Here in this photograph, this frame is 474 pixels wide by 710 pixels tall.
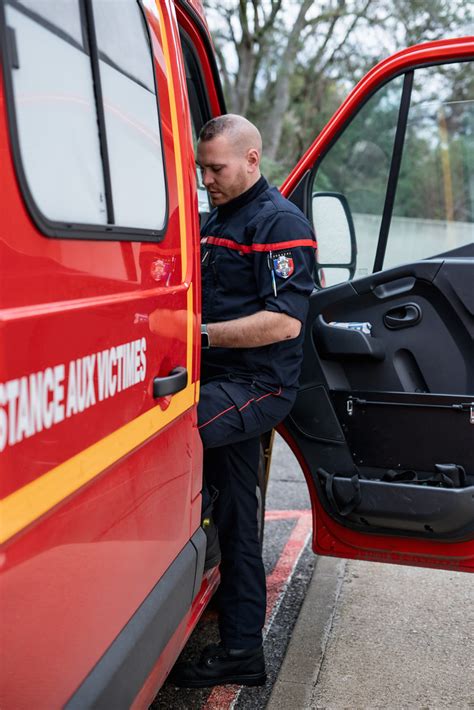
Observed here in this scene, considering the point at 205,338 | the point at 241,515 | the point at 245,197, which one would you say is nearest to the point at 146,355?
the point at 205,338

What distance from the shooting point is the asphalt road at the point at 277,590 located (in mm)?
2809

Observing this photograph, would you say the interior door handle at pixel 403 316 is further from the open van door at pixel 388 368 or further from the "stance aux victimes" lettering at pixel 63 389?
the "stance aux victimes" lettering at pixel 63 389

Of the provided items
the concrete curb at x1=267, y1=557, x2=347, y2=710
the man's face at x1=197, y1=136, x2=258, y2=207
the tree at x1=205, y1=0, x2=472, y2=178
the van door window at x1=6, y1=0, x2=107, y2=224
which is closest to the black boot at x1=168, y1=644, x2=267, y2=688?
the concrete curb at x1=267, y1=557, x2=347, y2=710

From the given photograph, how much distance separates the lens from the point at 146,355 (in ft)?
6.02

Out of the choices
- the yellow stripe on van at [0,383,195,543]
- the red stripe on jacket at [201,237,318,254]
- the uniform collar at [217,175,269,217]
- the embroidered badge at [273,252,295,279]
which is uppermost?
the uniform collar at [217,175,269,217]

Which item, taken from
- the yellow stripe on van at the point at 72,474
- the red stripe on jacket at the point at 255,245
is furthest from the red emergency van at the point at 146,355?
the red stripe on jacket at the point at 255,245

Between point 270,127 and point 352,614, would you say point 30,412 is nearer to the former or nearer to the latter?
point 352,614

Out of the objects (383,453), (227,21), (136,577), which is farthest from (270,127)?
(136,577)

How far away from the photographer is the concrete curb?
2824mm

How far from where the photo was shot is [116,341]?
5.37 ft

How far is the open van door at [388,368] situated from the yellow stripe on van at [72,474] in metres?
1.09

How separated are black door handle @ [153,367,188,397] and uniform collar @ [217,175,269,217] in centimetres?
75

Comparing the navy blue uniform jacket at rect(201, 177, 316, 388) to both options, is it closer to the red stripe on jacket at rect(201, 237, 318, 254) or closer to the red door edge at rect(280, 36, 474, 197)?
the red stripe on jacket at rect(201, 237, 318, 254)

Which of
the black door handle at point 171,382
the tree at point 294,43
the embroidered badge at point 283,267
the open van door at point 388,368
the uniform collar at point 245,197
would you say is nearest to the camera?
the black door handle at point 171,382
